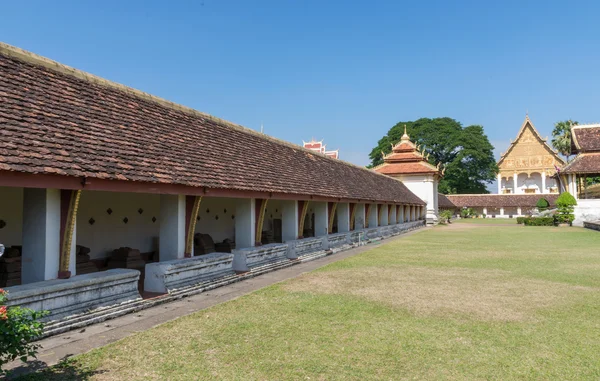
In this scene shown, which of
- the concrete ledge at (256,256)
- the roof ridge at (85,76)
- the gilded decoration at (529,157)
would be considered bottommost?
the concrete ledge at (256,256)

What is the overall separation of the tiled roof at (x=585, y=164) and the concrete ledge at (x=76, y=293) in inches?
1444

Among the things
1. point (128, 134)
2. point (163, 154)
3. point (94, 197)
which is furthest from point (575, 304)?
point (94, 197)

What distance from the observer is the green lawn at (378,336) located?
423 centimetres

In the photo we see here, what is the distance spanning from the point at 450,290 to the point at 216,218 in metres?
8.23

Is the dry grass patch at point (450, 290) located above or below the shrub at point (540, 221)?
below

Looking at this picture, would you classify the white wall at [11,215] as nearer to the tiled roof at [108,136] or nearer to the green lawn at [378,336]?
the tiled roof at [108,136]

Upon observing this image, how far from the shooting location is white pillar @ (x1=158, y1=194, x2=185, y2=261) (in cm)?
830

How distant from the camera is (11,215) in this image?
26.1 ft

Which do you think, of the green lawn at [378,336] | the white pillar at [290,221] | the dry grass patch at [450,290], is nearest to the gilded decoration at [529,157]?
the dry grass patch at [450,290]

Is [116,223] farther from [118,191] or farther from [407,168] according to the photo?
[407,168]

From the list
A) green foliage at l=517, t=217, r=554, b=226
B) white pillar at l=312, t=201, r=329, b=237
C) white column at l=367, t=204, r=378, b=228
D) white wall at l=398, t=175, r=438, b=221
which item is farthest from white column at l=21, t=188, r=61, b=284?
green foliage at l=517, t=217, r=554, b=226

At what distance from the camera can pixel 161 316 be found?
632 cm

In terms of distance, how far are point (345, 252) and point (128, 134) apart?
10.4 m

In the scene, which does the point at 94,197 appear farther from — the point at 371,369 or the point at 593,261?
the point at 593,261
